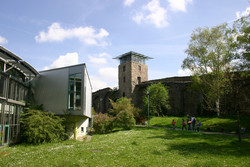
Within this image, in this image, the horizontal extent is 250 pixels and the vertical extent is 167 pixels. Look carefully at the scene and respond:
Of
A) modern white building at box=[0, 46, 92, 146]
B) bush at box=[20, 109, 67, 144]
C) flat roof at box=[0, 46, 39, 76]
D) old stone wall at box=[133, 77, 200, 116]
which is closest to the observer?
flat roof at box=[0, 46, 39, 76]

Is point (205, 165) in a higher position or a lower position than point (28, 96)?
lower

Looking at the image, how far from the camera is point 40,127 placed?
17172mm

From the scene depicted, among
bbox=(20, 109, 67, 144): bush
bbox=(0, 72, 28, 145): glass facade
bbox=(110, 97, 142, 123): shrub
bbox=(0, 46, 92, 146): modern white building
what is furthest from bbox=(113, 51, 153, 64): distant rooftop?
bbox=(0, 72, 28, 145): glass facade

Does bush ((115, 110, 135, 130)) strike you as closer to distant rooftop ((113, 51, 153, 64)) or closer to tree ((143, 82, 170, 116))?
tree ((143, 82, 170, 116))

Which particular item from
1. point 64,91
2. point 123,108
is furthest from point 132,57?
point 64,91

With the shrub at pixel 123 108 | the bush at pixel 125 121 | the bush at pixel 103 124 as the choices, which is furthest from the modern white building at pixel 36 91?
the shrub at pixel 123 108

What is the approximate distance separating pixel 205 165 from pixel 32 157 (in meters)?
9.02

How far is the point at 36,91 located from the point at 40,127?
21.0 feet

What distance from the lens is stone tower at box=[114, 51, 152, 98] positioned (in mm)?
44281

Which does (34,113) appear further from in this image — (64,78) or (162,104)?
(162,104)

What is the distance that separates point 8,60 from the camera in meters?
15.9

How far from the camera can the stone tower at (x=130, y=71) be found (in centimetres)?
4428

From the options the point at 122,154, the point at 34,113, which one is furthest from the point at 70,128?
the point at 122,154

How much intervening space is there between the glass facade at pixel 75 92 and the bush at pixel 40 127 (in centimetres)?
183
